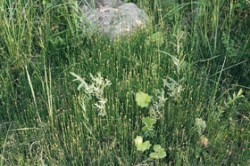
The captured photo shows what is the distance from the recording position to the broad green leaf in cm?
284

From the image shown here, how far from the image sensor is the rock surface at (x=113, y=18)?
145 inches

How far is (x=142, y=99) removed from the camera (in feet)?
9.34

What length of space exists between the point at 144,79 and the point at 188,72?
1.26 feet

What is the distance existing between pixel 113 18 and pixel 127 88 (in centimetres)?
97

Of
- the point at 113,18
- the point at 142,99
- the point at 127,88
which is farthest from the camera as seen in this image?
the point at 113,18

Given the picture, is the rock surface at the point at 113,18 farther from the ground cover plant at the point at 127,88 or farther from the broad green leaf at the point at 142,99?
the broad green leaf at the point at 142,99

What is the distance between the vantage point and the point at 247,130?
287 cm

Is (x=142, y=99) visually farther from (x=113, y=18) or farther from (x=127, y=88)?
(x=113, y=18)

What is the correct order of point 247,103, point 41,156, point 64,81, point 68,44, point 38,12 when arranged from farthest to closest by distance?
point 38,12, point 68,44, point 64,81, point 247,103, point 41,156

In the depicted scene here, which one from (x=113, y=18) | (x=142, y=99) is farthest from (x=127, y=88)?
(x=113, y=18)

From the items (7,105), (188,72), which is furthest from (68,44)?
(188,72)

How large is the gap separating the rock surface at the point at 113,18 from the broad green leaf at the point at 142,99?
901mm

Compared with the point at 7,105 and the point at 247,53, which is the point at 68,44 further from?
the point at 247,53

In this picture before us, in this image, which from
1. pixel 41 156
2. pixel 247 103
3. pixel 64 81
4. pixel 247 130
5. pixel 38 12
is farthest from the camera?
pixel 38 12
